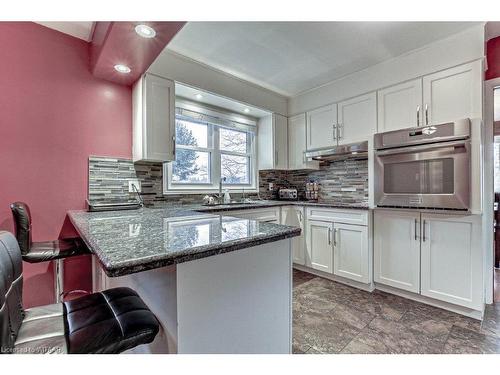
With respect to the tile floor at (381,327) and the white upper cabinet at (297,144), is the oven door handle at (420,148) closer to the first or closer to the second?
the white upper cabinet at (297,144)

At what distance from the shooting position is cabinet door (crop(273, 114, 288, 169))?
11.2 feet

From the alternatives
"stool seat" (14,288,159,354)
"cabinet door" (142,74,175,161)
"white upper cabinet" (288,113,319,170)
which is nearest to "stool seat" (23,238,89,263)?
"stool seat" (14,288,159,354)

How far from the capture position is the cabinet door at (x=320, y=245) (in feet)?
9.04

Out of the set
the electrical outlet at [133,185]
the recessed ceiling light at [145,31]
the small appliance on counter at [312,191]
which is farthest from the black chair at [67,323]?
the small appliance on counter at [312,191]

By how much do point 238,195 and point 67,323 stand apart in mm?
2632

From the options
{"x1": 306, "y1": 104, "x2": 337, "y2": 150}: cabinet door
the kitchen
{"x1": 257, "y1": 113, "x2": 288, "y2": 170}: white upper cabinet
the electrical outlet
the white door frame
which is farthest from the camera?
{"x1": 257, "y1": 113, "x2": 288, "y2": 170}: white upper cabinet

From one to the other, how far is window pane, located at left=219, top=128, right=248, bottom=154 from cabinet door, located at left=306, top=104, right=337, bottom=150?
91 centimetres

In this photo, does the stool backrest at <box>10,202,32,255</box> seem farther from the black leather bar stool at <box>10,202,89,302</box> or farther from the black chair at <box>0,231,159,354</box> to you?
the black chair at <box>0,231,159,354</box>

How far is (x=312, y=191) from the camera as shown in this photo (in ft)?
11.4

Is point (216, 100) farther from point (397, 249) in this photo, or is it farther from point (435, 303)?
point (435, 303)

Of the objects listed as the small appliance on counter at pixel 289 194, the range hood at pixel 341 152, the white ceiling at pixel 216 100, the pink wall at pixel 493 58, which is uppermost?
the pink wall at pixel 493 58

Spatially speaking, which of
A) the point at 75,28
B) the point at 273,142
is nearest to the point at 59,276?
the point at 75,28

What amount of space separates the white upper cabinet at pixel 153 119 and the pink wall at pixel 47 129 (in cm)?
27
